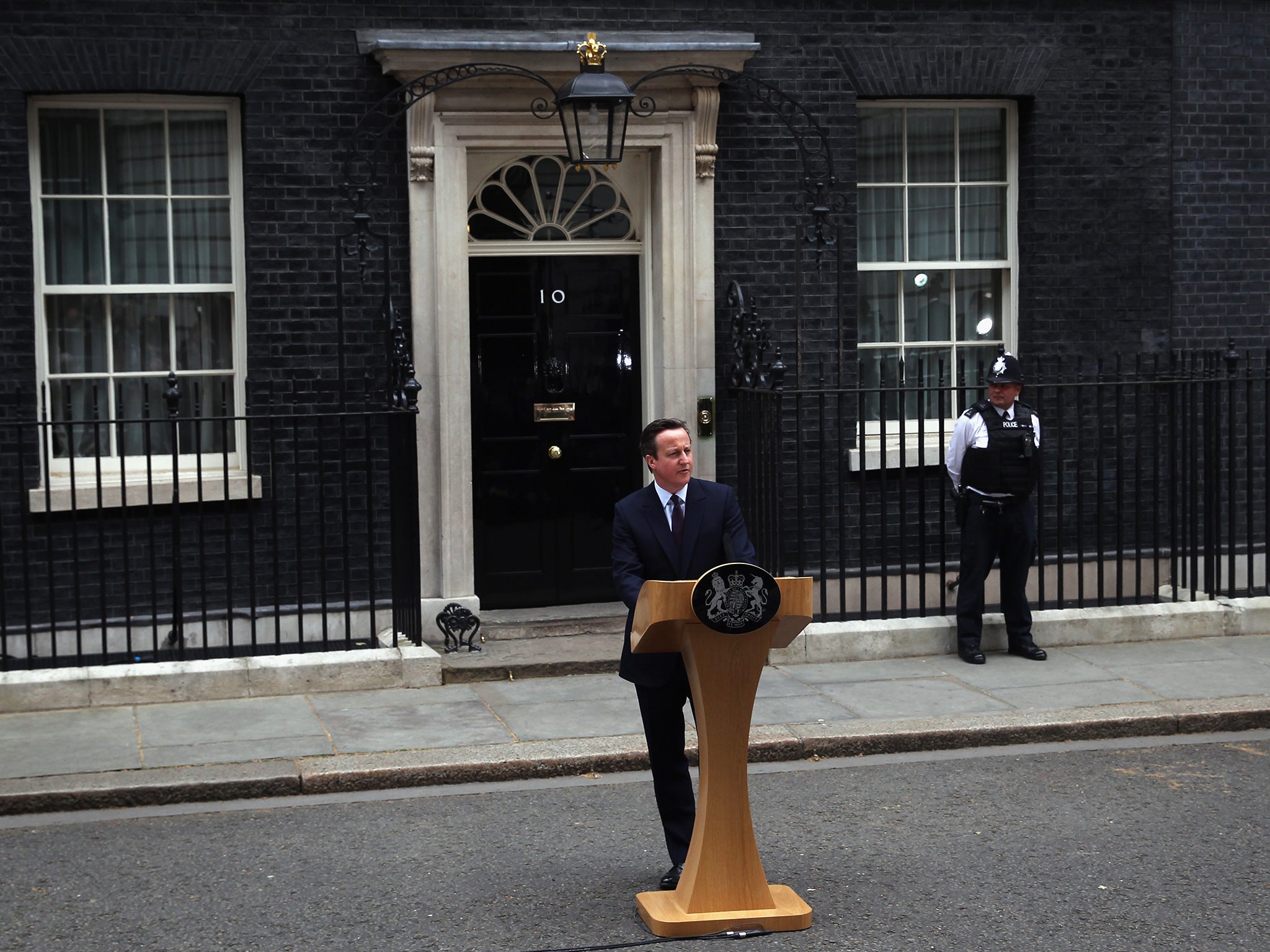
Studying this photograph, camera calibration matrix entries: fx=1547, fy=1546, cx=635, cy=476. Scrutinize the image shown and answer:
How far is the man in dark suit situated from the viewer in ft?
17.7

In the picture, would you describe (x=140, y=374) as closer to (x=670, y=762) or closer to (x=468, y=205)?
(x=468, y=205)

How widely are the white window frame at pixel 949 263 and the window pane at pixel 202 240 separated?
4.23 m

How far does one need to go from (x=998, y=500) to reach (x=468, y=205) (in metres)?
3.80

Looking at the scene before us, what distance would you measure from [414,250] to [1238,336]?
5.86 meters

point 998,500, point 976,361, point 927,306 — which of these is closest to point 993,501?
point 998,500

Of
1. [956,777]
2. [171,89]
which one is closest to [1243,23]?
[956,777]

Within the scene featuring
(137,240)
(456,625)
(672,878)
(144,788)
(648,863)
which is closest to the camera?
(672,878)

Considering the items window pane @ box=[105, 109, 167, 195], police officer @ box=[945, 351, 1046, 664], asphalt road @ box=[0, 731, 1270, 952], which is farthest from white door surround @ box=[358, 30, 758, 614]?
asphalt road @ box=[0, 731, 1270, 952]

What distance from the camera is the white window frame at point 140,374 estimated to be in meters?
9.38

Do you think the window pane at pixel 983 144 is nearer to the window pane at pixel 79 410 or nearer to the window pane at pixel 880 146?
the window pane at pixel 880 146

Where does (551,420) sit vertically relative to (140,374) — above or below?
below

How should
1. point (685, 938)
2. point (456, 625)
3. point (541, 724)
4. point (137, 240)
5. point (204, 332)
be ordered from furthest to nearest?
point (204, 332)
point (137, 240)
point (456, 625)
point (541, 724)
point (685, 938)

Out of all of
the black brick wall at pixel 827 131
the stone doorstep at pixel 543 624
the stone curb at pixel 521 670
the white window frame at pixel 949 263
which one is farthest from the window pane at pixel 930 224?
the stone curb at pixel 521 670

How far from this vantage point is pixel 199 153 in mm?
9719
